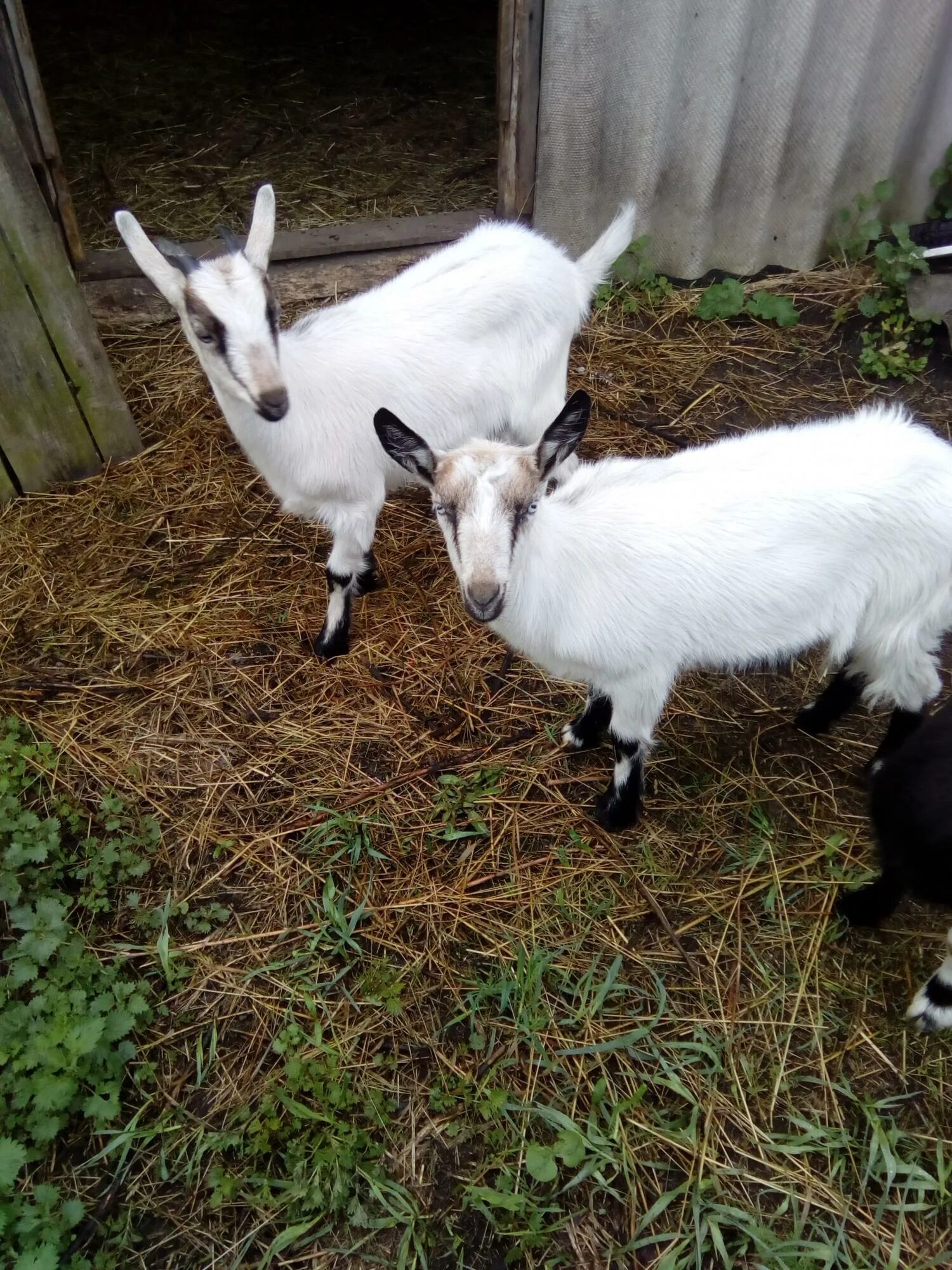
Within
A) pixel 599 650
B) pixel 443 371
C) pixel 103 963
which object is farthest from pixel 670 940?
pixel 443 371

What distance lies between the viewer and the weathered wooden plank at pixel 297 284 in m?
4.34

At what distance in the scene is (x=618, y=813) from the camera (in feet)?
8.84

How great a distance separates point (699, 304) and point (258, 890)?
3682 millimetres

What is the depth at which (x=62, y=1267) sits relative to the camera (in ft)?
6.26

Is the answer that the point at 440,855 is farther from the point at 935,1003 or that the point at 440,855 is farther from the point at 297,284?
the point at 297,284

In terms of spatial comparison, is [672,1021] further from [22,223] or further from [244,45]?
[244,45]

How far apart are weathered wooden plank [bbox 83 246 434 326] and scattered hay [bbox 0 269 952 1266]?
3.19ft

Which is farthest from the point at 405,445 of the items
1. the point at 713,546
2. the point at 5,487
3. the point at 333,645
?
the point at 5,487

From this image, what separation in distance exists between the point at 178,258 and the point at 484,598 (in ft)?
4.85

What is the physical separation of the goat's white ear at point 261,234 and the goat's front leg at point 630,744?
1.73 m

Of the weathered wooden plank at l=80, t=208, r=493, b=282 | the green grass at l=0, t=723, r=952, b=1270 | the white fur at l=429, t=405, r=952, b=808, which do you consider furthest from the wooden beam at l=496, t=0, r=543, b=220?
the green grass at l=0, t=723, r=952, b=1270

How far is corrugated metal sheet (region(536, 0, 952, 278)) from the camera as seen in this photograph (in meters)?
3.88

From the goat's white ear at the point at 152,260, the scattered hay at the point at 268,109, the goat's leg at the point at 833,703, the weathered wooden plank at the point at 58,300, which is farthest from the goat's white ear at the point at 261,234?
the scattered hay at the point at 268,109

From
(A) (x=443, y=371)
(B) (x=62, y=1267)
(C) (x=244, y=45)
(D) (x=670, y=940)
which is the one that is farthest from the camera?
(C) (x=244, y=45)
